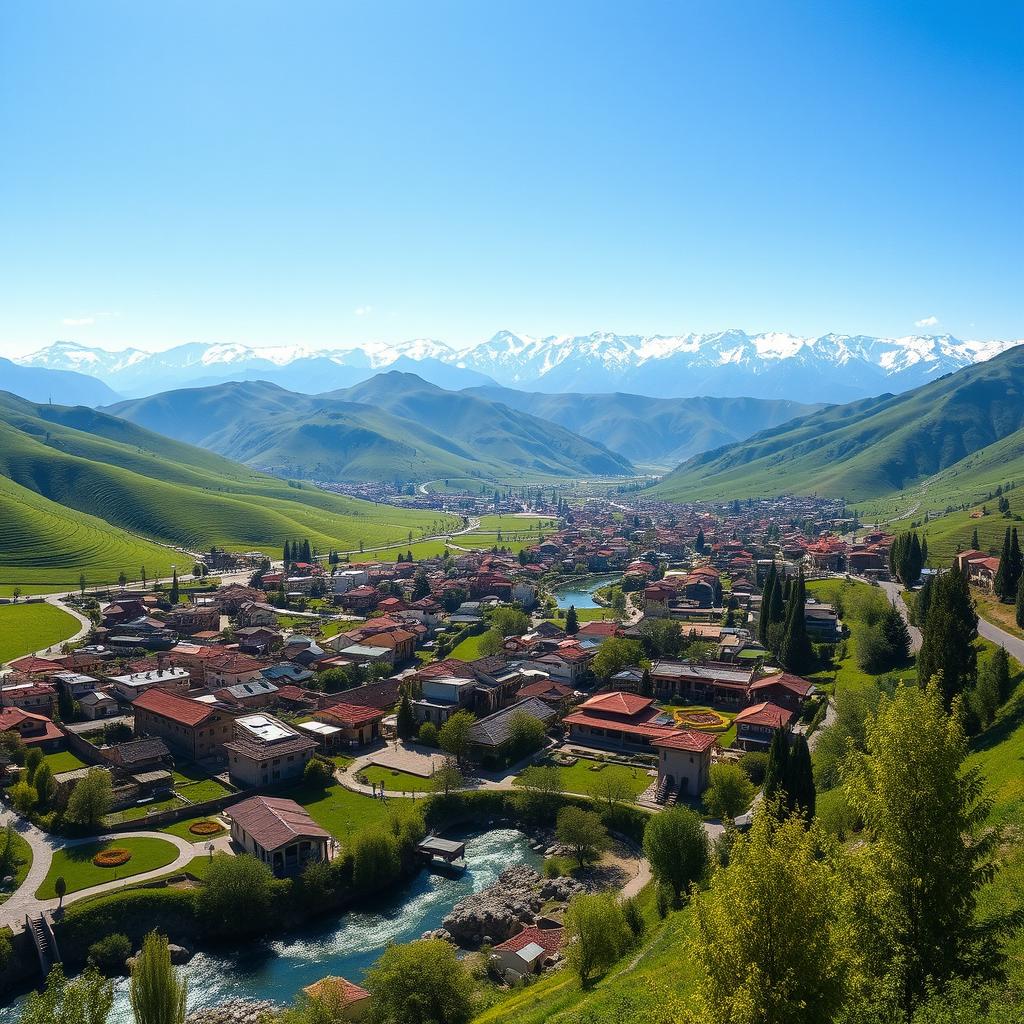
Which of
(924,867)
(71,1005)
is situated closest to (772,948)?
(924,867)

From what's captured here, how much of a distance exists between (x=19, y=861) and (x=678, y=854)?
1316 inches

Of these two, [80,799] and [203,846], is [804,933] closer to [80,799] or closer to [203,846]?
[203,846]

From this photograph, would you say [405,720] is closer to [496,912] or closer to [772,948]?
[496,912]

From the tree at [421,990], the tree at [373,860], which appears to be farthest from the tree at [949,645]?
the tree at [373,860]

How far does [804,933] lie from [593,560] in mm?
139314

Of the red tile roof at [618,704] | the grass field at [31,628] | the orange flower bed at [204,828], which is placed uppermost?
the grass field at [31,628]

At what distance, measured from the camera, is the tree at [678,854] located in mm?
35031

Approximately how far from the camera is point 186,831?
4350 centimetres

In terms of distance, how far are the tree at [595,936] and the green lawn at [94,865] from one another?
22.8m

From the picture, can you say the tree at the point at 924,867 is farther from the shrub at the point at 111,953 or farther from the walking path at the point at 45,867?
the walking path at the point at 45,867

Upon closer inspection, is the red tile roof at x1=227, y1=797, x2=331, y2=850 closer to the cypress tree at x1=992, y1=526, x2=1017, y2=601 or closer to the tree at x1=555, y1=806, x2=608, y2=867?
the tree at x1=555, y1=806, x2=608, y2=867

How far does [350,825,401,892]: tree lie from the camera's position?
39938 mm

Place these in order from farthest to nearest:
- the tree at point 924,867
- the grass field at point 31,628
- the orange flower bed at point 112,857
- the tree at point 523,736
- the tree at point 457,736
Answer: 1. the grass field at point 31,628
2. the tree at point 523,736
3. the tree at point 457,736
4. the orange flower bed at point 112,857
5. the tree at point 924,867

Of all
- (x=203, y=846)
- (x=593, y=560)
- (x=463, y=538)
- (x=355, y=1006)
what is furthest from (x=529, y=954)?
(x=463, y=538)
